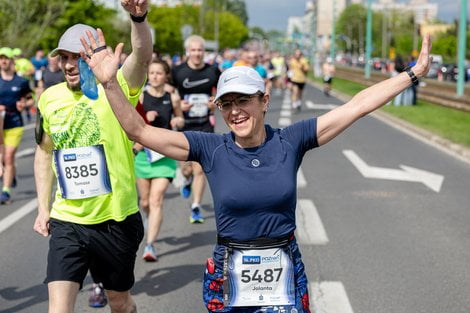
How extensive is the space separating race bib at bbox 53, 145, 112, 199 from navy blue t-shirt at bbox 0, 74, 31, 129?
20.5ft

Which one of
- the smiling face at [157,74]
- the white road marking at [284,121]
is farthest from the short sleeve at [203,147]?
the white road marking at [284,121]

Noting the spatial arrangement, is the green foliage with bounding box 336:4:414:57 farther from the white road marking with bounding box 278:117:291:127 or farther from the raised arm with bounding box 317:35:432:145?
the raised arm with bounding box 317:35:432:145

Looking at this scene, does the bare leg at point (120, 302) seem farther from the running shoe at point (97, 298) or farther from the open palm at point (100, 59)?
the open palm at point (100, 59)

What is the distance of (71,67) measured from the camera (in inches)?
166

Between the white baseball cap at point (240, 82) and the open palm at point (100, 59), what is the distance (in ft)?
1.60

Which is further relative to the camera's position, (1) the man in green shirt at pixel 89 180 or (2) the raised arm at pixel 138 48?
(1) the man in green shirt at pixel 89 180

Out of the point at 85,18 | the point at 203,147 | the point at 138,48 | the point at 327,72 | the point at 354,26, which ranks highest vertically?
the point at 138,48

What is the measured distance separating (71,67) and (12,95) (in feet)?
21.8

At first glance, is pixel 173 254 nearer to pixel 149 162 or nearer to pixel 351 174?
pixel 149 162

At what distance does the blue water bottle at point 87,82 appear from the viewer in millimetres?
3436

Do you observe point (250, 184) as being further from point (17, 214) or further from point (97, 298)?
point (17, 214)

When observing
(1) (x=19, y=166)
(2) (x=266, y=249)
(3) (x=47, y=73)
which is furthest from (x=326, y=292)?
(1) (x=19, y=166)

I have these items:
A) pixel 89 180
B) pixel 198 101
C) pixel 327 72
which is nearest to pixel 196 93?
pixel 198 101

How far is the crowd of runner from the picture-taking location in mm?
3473
